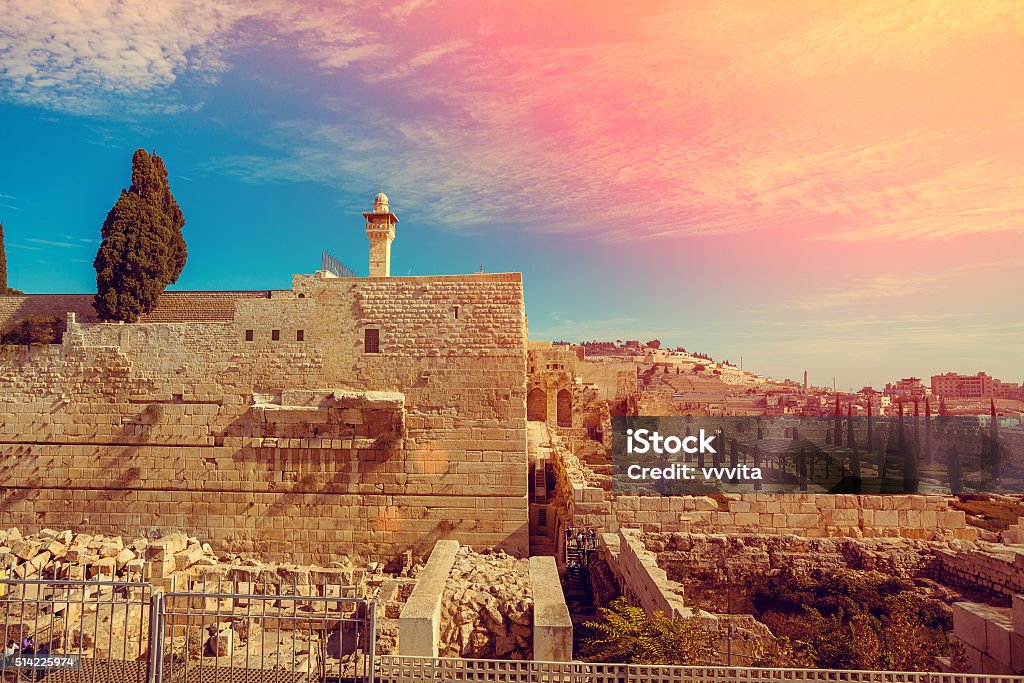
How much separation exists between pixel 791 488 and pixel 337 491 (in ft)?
28.0

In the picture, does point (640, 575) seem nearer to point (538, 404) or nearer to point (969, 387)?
point (538, 404)

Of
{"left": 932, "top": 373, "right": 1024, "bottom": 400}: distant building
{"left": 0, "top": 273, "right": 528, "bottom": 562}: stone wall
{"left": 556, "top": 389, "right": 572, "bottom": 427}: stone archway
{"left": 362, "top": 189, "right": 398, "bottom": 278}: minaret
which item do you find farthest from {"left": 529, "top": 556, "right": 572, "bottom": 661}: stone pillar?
{"left": 932, "top": 373, "right": 1024, "bottom": 400}: distant building

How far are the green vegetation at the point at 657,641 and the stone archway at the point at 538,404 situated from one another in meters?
A: 21.9

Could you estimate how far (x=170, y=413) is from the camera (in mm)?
12414

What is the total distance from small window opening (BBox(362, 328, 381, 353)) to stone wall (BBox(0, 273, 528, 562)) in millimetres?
102

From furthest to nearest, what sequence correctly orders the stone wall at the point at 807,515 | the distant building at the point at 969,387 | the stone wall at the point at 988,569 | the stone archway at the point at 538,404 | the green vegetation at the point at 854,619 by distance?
the distant building at the point at 969,387 → the stone archway at the point at 538,404 → the stone wall at the point at 807,515 → the stone wall at the point at 988,569 → the green vegetation at the point at 854,619

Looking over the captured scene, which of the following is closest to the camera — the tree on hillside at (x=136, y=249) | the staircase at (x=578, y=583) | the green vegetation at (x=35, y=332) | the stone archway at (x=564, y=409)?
the staircase at (x=578, y=583)

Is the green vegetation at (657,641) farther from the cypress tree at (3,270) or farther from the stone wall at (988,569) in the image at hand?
the cypress tree at (3,270)

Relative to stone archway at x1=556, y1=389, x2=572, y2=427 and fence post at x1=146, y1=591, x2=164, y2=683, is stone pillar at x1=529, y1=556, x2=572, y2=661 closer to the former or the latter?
fence post at x1=146, y1=591, x2=164, y2=683

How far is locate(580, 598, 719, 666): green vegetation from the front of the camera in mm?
6316

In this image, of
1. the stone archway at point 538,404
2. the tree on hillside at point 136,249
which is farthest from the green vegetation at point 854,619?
the stone archway at point 538,404

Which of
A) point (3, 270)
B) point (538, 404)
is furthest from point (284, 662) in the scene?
point (538, 404)

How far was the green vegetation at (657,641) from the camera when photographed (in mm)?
6316

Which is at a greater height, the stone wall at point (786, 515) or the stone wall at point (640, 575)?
the stone wall at point (786, 515)
